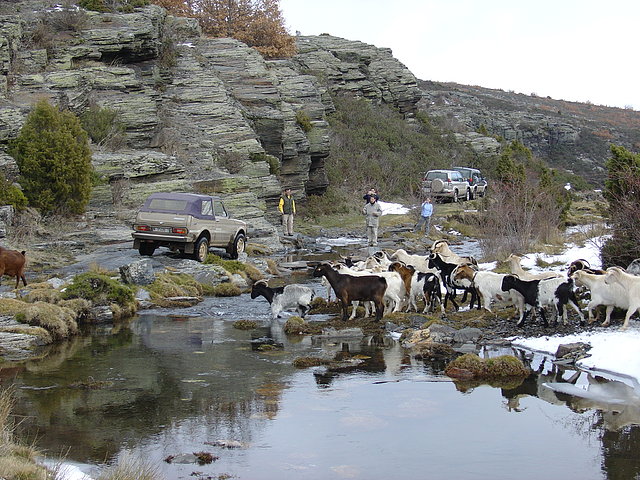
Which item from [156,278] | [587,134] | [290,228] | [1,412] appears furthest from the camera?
[587,134]

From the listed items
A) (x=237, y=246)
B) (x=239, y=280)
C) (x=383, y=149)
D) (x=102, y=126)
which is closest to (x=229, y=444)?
(x=239, y=280)

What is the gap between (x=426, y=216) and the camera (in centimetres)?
3556

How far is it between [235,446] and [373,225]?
22.8 meters

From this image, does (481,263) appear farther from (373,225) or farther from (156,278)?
(156,278)

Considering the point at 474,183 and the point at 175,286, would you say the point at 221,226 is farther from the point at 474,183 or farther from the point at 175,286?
the point at 474,183

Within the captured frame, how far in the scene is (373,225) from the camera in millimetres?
31484

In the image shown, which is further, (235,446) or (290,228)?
(290,228)

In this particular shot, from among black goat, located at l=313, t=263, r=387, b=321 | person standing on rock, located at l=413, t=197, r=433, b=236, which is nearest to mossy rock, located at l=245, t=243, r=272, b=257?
person standing on rock, located at l=413, t=197, r=433, b=236


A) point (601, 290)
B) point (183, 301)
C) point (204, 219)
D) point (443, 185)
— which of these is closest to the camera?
point (601, 290)

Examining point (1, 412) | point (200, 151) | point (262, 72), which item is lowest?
point (1, 412)

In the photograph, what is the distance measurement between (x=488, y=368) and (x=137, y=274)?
11046 mm

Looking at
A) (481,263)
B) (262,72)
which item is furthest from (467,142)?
(481,263)

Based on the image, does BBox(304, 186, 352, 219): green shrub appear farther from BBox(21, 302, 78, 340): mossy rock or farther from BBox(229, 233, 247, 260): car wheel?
BBox(21, 302, 78, 340): mossy rock

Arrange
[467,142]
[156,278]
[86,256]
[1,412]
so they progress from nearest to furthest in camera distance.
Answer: [1,412]
[156,278]
[86,256]
[467,142]
